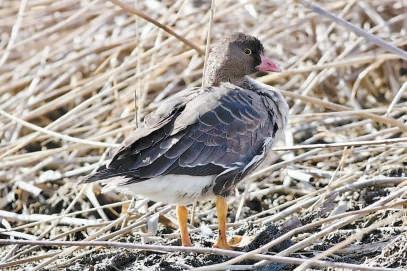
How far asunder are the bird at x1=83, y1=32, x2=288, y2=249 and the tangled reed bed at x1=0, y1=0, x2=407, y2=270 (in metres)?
0.18

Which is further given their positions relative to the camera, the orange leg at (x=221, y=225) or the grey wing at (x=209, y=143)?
the orange leg at (x=221, y=225)

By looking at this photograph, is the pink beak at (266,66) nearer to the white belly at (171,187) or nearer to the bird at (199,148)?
the bird at (199,148)

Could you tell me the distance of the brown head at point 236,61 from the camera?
15.8 feet

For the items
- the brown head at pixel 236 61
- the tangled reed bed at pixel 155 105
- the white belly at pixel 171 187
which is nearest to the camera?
the white belly at pixel 171 187

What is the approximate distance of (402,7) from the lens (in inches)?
254

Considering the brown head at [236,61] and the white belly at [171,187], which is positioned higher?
the brown head at [236,61]

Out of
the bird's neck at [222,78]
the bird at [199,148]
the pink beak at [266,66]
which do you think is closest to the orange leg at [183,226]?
the bird at [199,148]

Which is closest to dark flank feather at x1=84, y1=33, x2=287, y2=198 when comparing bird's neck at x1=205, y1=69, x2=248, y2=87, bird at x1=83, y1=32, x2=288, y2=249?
bird at x1=83, y1=32, x2=288, y2=249

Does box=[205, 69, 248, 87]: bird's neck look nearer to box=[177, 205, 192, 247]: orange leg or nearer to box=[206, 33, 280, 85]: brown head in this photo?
box=[206, 33, 280, 85]: brown head

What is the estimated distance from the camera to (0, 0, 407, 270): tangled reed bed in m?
4.19

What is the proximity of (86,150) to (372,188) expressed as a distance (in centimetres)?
189

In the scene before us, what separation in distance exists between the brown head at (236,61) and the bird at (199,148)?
18cm

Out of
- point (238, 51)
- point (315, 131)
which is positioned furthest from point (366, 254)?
point (315, 131)

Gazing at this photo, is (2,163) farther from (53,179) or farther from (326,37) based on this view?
(326,37)
